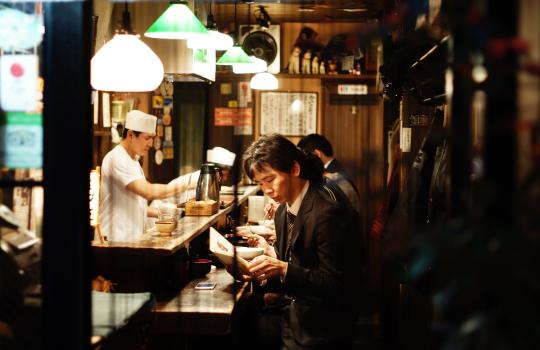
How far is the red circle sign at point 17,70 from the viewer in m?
2.86

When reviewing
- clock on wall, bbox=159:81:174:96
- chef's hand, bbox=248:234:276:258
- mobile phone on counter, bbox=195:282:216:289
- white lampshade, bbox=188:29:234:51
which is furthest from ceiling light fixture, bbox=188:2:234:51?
clock on wall, bbox=159:81:174:96

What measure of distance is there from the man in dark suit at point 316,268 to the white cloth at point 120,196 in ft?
9.56

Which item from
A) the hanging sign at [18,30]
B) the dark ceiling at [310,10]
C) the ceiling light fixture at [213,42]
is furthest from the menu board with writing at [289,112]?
the hanging sign at [18,30]

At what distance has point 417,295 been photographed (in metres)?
5.27

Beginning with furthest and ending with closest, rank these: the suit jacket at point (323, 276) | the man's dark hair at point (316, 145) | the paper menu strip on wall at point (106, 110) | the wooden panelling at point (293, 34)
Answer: the wooden panelling at point (293, 34), the paper menu strip on wall at point (106, 110), the man's dark hair at point (316, 145), the suit jacket at point (323, 276)

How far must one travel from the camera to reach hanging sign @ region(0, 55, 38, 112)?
276 centimetres

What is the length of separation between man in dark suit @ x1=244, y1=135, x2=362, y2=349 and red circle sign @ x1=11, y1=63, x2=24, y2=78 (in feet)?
4.95

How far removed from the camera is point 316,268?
3727 mm

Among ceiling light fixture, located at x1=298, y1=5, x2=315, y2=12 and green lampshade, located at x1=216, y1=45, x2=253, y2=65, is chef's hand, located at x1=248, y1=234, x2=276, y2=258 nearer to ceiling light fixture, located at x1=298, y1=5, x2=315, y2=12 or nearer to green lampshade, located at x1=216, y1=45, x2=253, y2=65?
green lampshade, located at x1=216, y1=45, x2=253, y2=65

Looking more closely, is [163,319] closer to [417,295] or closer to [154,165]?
[417,295]

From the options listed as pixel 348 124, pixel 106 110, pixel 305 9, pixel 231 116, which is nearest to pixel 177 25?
pixel 106 110

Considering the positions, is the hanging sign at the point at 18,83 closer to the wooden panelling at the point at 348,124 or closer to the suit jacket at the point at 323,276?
the suit jacket at the point at 323,276

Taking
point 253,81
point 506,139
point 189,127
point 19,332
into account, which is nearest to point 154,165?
point 189,127

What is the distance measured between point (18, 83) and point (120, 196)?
399cm
